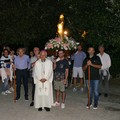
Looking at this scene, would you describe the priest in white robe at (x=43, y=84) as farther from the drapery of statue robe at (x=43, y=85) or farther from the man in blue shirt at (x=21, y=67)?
the man in blue shirt at (x=21, y=67)

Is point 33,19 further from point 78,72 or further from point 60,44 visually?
point 60,44

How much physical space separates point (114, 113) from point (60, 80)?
1.91 metres

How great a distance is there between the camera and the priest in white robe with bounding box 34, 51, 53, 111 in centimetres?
1055

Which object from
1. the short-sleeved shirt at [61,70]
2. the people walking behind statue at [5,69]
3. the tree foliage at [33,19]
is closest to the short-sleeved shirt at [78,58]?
the people walking behind statue at [5,69]

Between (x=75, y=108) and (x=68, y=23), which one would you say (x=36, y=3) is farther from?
(x=75, y=108)

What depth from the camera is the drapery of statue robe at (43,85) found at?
1055 centimetres

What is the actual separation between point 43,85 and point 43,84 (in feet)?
0.10

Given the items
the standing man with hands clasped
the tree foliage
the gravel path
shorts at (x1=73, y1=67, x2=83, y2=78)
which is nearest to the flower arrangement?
shorts at (x1=73, y1=67, x2=83, y2=78)

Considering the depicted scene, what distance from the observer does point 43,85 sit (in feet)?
34.6

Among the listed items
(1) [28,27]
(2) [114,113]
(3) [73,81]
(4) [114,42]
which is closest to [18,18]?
(1) [28,27]

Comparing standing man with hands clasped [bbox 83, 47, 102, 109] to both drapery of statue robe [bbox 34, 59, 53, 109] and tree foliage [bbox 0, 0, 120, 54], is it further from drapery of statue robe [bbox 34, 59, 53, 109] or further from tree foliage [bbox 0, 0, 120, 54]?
tree foliage [bbox 0, 0, 120, 54]

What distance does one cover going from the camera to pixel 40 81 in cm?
1058

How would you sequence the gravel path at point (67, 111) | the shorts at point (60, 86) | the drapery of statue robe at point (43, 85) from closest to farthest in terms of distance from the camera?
the gravel path at point (67, 111) → the drapery of statue robe at point (43, 85) → the shorts at point (60, 86)

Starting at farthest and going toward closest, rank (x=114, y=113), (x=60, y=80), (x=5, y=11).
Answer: (x=5, y=11), (x=60, y=80), (x=114, y=113)
